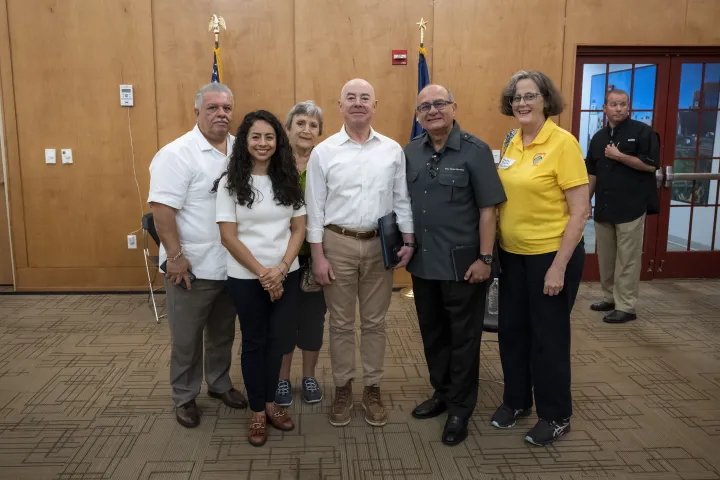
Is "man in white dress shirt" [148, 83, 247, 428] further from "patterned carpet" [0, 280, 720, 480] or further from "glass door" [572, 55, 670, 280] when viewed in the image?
"glass door" [572, 55, 670, 280]

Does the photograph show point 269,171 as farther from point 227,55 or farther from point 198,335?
point 227,55

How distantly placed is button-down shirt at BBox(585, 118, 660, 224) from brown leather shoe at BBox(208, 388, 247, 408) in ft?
10.4

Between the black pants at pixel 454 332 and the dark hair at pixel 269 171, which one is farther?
the black pants at pixel 454 332

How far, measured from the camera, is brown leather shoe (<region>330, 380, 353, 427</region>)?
2719 mm

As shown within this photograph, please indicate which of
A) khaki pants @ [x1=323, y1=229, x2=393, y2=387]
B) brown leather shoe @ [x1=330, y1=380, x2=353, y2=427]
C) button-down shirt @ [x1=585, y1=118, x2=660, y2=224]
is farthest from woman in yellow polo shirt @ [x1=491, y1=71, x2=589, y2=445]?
button-down shirt @ [x1=585, y1=118, x2=660, y2=224]

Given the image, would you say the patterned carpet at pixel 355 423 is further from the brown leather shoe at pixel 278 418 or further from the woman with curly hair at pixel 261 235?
the woman with curly hair at pixel 261 235

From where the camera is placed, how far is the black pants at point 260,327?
8.02 ft

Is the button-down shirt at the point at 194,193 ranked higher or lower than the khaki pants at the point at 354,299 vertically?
higher

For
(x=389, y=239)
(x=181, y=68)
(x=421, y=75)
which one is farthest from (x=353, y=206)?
(x=181, y=68)

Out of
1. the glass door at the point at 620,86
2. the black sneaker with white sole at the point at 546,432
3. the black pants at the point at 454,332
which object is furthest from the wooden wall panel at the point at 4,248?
the glass door at the point at 620,86

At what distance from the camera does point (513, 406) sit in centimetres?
274

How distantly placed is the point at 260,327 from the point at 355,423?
2.38ft

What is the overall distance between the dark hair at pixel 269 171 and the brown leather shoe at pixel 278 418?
3.24ft

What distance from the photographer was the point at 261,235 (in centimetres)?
242
